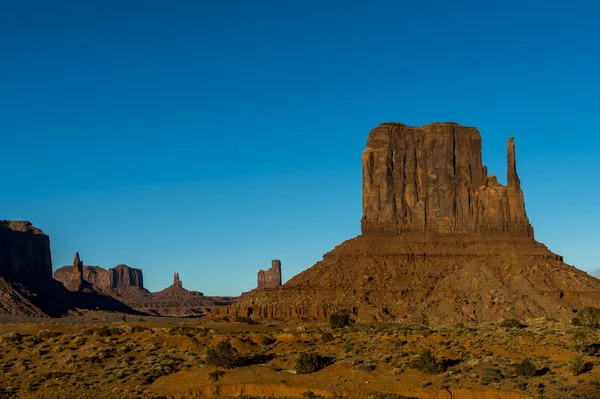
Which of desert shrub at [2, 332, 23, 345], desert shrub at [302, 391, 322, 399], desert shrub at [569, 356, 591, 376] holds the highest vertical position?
desert shrub at [2, 332, 23, 345]

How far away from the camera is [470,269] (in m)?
117

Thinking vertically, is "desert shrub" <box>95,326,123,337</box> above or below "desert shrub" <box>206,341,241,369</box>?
above

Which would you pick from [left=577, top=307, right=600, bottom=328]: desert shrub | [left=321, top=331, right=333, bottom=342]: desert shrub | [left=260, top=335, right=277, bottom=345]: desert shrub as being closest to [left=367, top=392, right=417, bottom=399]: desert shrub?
[left=321, top=331, right=333, bottom=342]: desert shrub

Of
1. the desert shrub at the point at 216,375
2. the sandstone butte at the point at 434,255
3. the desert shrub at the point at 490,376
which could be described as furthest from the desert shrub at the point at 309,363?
the sandstone butte at the point at 434,255

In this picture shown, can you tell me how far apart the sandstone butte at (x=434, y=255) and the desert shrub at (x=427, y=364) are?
2020 inches

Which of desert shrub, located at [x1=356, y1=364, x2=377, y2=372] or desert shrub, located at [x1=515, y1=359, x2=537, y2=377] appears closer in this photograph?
desert shrub, located at [x1=515, y1=359, x2=537, y2=377]

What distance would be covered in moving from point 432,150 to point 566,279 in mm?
29033

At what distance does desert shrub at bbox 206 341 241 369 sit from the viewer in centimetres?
5644

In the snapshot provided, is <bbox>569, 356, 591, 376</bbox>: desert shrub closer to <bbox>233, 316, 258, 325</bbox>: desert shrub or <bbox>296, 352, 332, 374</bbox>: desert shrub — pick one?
<bbox>296, 352, 332, 374</bbox>: desert shrub

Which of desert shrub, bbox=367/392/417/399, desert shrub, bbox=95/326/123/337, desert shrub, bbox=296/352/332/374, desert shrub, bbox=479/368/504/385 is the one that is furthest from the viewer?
desert shrub, bbox=95/326/123/337

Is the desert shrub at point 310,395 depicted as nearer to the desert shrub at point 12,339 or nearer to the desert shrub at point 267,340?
the desert shrub at point 267,340

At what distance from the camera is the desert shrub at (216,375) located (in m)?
53.6

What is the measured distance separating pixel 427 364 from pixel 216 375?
12.8m

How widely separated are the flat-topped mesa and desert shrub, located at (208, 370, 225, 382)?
77155 mm
